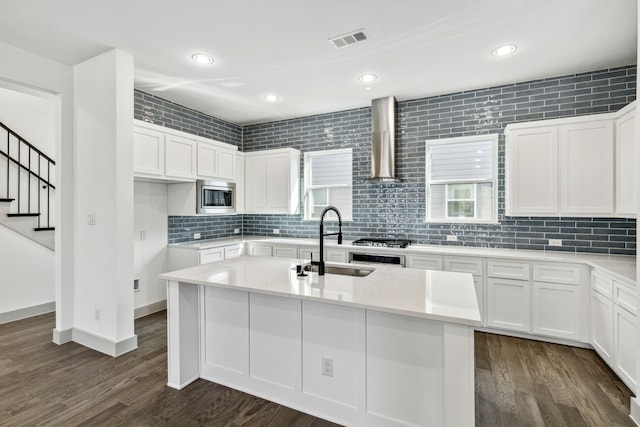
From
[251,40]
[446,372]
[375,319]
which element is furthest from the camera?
[251,40]

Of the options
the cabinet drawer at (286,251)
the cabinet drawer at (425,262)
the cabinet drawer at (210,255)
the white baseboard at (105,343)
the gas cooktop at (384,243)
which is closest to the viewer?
the white baseboard at (105,343)

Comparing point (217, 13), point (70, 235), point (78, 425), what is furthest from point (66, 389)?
point (217, 13)

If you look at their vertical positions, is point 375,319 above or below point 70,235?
below

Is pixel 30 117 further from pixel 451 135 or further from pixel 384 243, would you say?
pixel 451 135

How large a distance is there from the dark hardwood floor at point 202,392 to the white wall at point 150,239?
1053 millimetres

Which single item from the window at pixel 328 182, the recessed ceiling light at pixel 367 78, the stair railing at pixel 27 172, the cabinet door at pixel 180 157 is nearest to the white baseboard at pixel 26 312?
the stair railing at pixel 27 172

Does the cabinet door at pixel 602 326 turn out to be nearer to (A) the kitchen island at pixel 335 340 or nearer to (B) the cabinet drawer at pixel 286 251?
(A) the kitchen island at pixel 335 340

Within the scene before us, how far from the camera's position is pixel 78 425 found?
2041 mm

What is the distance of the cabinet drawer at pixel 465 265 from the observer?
3.44 m

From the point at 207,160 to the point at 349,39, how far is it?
102 inches

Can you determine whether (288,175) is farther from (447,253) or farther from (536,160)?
(536,160)

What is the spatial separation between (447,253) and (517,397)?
1507 millimetres

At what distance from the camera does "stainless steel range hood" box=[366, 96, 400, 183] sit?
13.7ft

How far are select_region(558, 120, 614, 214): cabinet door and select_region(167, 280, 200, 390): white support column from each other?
3.76 meters
